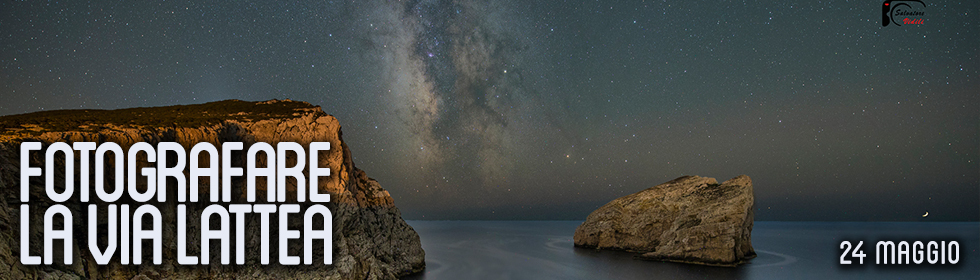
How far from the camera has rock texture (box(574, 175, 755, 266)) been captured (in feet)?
147

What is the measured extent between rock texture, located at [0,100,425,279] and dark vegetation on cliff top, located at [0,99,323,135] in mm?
48

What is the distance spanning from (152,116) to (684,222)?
1871 inches

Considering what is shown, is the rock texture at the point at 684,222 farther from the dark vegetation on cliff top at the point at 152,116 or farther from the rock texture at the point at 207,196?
the dark vegetation on cliff top at the point at 152,116

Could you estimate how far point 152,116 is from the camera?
91.6ft

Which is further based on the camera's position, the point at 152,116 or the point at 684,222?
the point at 684,222

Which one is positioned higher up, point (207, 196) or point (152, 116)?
point (152, 116)

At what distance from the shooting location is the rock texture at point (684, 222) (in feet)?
147

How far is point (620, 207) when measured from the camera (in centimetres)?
6150

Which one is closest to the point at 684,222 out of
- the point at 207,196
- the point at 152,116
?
the point at 207,196

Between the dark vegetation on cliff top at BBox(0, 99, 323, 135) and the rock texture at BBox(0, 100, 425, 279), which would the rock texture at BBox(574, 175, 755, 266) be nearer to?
the rock texture at BBox(0, 100, 425, 279)

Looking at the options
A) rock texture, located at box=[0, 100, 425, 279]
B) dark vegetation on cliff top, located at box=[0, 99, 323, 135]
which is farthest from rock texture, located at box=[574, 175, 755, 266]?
dark vegetation on cliff top, located at box=[0, 99, 323, 135]

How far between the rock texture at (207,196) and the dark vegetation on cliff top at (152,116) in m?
0.05

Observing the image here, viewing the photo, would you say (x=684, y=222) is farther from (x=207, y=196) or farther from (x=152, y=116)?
(x=152, y=116)

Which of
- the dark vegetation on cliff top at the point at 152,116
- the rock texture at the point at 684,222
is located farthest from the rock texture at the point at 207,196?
the rock texture at the point at 684,222
